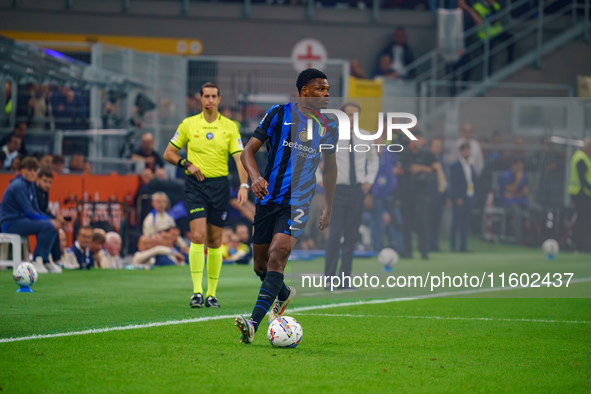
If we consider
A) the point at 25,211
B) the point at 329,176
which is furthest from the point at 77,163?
the point at 329,176

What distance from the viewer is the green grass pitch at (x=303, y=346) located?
219 inches

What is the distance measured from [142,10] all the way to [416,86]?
307 inches

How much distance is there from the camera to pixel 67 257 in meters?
14.0

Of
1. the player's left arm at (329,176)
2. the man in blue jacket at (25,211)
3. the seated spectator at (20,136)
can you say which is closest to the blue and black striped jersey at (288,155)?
the player's left arm at (329,176)

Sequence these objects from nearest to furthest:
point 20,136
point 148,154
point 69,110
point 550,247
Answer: point 550,247
point 20,136
point 148,154
point 69,110

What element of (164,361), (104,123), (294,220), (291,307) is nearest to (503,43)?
(104,123)

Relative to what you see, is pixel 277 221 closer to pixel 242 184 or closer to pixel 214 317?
pixel 214 317

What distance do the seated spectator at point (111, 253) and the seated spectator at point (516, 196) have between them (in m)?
6.03

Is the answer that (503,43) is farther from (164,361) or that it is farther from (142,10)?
(164,361)

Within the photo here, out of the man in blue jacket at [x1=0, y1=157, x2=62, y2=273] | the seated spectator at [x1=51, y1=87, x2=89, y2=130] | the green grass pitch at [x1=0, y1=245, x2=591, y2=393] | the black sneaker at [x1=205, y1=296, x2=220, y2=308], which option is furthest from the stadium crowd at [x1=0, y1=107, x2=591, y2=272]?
the black sneaker at [x1=205, y1=296, x2=220, y2=308]

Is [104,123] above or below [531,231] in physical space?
above

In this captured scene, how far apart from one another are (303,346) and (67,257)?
304 inches

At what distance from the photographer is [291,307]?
977cm

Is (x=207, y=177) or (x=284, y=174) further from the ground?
(x=284, y=174)
